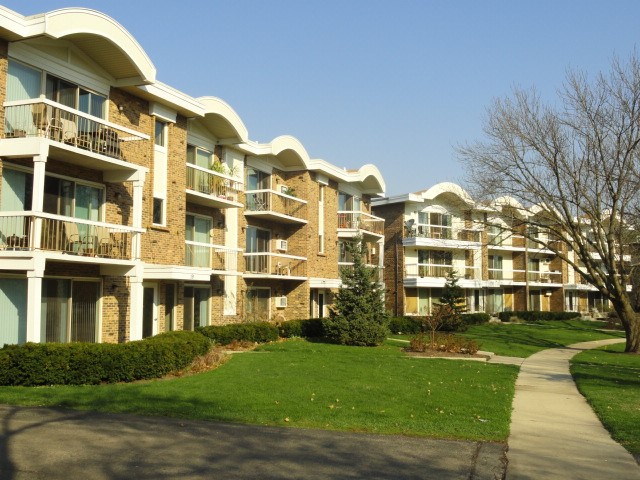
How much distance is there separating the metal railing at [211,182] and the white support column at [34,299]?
9079 mm

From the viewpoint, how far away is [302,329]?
28.4 meters

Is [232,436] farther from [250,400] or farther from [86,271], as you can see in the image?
[86,271]

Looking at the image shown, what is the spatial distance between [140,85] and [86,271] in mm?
5874

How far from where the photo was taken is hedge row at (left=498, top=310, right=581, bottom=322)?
47719 mm

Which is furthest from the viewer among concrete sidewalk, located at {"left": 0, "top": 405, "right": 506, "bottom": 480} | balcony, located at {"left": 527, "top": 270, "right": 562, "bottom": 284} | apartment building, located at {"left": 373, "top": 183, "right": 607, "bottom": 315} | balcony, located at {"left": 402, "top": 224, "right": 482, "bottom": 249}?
balcony, located at {"left": 527, "top": 270, "right": 562, "bottom": 284}

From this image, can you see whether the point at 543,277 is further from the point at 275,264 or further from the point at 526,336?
the point at 275,264

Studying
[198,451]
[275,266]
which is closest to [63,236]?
[198,451]

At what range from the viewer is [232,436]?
9.11 metres

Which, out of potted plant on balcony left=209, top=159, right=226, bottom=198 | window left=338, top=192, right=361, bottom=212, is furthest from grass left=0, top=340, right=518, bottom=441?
window left=338, top=192, right=361, bottom=212

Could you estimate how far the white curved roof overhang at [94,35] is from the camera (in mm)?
16141

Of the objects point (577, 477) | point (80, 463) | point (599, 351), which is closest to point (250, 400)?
point (80, 463)

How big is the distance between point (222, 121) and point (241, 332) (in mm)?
8086

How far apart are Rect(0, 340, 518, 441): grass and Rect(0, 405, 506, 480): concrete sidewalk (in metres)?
0.76

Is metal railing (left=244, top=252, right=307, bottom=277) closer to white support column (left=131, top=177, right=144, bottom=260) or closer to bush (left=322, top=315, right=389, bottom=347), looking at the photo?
bush (left=322, top=315, right=389, bottom=347)
